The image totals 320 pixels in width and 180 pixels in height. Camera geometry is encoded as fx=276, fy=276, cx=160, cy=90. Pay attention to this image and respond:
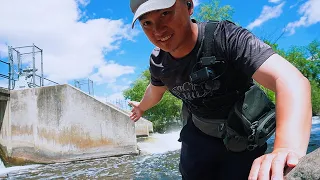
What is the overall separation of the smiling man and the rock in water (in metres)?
0.25

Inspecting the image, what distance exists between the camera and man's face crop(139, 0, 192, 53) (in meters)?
1.51

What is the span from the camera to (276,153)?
89 centimetres

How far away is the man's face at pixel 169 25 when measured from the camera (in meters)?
1.51

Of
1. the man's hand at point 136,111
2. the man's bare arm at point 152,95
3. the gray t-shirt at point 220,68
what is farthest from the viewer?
the man's hand at point 136,111

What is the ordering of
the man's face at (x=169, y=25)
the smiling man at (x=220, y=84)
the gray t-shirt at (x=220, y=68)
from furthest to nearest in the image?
1. the man's face at (x=169, y=25)
2. the gray t-shirt at (x=220, y=68)
3. the smiling man at (x=220, y=84)

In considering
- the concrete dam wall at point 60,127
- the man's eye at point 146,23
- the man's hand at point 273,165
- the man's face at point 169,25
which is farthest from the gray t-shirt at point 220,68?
the concrete dam wall at point 60,127

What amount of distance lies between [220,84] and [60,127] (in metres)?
11.1

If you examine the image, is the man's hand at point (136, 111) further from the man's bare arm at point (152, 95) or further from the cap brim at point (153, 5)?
the cap brim at point (153, 5)

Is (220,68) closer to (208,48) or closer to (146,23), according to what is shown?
(208,48)

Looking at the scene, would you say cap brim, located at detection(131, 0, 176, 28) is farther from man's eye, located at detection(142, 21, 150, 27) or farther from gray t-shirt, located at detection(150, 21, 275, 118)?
gray t-shirt, located at detection(150, 21, 275, 118)

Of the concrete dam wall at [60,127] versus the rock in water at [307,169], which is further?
the concrete dam wall at [60,127]

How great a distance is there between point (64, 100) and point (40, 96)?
1.12 meters

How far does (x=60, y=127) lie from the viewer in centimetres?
1166

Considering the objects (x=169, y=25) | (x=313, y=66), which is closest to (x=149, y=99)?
(x=169, y=25)
